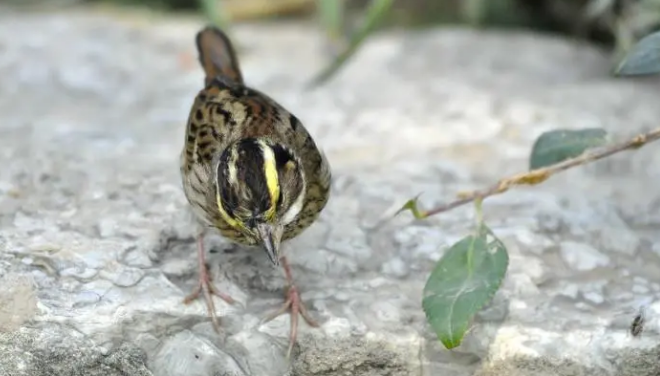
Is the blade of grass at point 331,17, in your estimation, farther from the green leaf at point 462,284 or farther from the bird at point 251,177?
the green leaf at point 462,284

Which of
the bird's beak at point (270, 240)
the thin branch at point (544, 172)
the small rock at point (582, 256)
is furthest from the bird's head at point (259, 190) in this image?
the small rock at point (582, 256)

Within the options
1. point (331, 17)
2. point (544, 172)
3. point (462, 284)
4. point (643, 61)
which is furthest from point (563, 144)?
point (331, 17)

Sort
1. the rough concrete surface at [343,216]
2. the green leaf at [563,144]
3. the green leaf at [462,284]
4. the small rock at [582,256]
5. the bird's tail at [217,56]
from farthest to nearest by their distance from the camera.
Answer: the bird's tail at [217,56], the small rock at [582,256], the green leaf at [563,144], the rough concrete surface at [343,216], the green leaf at [462,284]

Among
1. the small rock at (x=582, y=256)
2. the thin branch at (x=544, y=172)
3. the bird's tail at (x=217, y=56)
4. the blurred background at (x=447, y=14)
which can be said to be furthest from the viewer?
the blurred background at (x=447, y=14)

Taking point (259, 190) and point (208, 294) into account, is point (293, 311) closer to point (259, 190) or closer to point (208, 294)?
point (208, 294)

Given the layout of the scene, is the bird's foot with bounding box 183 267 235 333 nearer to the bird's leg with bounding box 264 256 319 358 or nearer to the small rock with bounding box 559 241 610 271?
the bird's leg with bounding box 264 256 319 358

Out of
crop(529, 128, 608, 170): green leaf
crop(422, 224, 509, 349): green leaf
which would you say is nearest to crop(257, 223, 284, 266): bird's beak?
crop(422, 224, 509, 349): green leaf

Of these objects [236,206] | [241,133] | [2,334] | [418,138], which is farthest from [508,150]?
[2,334]
